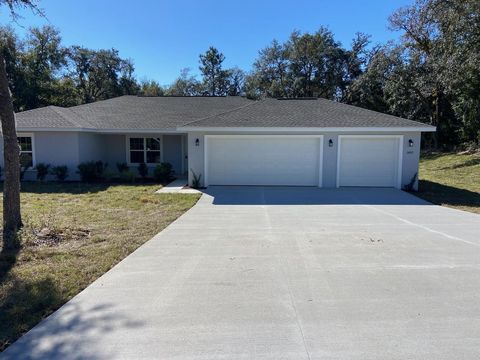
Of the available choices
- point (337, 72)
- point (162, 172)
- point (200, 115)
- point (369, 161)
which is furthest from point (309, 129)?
point (337, 72)

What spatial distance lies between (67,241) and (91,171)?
31.1 ft

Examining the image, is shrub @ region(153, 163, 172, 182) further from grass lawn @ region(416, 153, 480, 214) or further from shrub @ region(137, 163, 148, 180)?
grass lawn @ region(416, 153, 480, 214)

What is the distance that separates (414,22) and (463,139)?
930cm

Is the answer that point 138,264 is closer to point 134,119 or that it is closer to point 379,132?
point 379,132

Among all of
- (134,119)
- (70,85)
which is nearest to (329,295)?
(134,119)

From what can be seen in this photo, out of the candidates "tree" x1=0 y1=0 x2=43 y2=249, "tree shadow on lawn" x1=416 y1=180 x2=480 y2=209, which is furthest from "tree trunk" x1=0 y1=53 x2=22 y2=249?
"tree shadow on lawn" x1=416 y1=180 x2=480 y2=209

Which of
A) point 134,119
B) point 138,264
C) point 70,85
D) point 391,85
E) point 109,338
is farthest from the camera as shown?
point 70,85

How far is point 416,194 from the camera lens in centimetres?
1245

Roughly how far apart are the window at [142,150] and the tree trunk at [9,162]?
36.4 feet

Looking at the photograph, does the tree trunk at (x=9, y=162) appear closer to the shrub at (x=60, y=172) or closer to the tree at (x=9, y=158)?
the tree at (x=9, y=158)

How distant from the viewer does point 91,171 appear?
49.6 feet

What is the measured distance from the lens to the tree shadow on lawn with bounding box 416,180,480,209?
433 inches

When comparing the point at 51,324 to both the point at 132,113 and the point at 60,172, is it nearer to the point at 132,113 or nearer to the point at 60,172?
the point at 60,172

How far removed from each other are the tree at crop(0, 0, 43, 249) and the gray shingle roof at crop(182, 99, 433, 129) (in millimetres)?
6986
